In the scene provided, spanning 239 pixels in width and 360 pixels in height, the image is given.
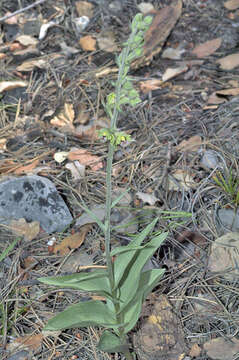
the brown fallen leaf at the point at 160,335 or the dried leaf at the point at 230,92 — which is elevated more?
the dried leaf at the point at 230,92

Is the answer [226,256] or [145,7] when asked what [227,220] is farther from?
[145,7]

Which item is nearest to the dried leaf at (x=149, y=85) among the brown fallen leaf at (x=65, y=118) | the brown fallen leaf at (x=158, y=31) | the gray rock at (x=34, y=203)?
the brown fallen leaf at (x=158, y=31)

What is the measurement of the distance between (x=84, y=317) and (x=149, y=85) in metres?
2.18

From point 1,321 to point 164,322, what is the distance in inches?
31.7

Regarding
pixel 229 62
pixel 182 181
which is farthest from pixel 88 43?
pixel 182 181

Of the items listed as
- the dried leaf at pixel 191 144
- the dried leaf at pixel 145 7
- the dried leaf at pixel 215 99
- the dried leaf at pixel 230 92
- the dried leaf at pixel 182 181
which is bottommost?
the dried leaf at pixel 182 181

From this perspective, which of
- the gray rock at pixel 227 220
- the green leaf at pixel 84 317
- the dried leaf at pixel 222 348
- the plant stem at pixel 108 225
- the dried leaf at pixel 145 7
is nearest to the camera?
the plant stem at pixel 108 225

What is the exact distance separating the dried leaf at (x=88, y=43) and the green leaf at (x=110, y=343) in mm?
2690

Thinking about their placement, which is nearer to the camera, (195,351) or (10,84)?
(195,351)

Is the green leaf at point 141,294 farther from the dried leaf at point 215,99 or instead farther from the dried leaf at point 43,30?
the dried leaf at point 43,30

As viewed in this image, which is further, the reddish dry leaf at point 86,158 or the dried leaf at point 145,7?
the dried leaf at point 145,7

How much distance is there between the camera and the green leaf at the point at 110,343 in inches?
82.4

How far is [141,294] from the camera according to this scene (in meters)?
2.11

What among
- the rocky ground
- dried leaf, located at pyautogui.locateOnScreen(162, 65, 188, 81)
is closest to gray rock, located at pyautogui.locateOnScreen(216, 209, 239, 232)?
the rocky ground
